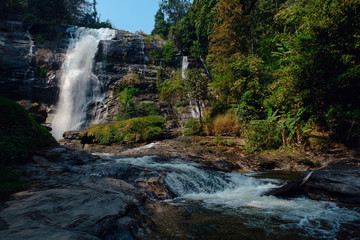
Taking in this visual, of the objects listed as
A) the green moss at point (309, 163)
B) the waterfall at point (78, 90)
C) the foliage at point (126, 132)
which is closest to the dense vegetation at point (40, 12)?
the waterfall at point (78, 90)

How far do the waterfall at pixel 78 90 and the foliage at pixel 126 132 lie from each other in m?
8.45

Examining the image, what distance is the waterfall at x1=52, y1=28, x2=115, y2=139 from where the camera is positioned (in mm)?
22670

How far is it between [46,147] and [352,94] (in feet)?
35.7

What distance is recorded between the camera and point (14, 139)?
15.6 ft

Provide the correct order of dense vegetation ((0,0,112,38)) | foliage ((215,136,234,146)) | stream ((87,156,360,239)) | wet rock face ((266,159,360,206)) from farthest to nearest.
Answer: dense vegetation ((0,0,112,38)) < foliage ((215,136,234,146)) < wet rock face ((266,159,360,206)) < stream ((87,156,360,239))

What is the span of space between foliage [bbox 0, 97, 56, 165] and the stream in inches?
69.5

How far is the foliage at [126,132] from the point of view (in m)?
14.1

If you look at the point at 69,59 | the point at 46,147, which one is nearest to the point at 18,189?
the point at 46,147

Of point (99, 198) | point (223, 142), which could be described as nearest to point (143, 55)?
point (223, 142)

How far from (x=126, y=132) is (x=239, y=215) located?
1244cm

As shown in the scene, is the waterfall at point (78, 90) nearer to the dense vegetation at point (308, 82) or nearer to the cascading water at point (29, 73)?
the cascading water at point (29, 73)

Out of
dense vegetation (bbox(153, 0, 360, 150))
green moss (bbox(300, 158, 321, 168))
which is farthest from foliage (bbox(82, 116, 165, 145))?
green moss (bbox(300, 158, 321, 168))

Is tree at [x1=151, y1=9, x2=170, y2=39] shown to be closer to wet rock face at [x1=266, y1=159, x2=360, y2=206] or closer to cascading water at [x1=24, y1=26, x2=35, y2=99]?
cascading water at [x1=24, y1=26, x2=35, y2=99]

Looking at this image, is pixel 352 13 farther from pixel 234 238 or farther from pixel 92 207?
pixel 92 207
